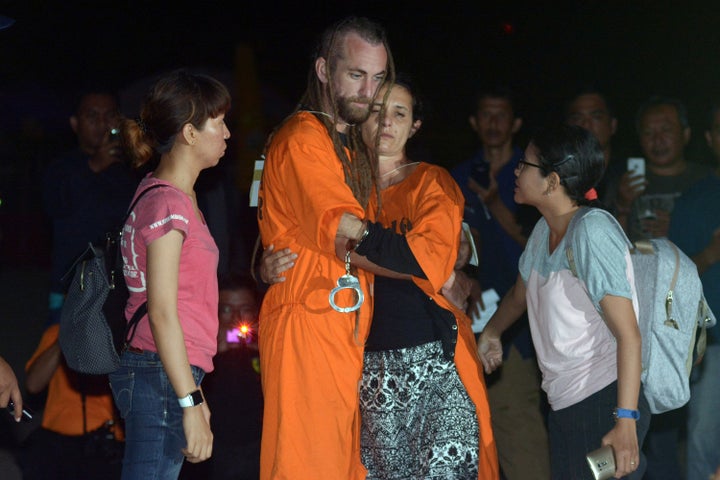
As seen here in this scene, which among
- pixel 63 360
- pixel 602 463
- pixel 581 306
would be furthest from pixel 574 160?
pixel 63 360

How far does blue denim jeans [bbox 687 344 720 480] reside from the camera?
4570 millimetres

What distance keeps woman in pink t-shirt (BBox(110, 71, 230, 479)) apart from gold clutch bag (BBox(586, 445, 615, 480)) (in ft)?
4.05

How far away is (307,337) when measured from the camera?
3.05 metres

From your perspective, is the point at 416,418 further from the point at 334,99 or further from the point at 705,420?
the point at 705,420

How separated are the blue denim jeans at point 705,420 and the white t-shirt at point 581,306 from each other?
1633 mm

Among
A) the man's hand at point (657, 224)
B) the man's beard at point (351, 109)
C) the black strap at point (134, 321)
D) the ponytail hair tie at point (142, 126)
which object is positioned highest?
the man's beard at point (351, 109)

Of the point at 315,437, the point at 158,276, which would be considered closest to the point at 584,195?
the point at 315,437

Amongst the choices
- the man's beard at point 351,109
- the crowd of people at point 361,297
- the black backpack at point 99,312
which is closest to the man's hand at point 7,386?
the crowd of people at point 361,297

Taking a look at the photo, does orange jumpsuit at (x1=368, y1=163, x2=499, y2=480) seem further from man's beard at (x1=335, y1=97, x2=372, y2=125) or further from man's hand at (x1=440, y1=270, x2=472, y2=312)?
man's beard at (x1=335, y1=97, x2=372, y2=125)

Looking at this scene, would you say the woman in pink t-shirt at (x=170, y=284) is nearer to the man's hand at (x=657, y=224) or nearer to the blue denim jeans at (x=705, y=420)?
the blue denim jeans at (x=705, y=420)

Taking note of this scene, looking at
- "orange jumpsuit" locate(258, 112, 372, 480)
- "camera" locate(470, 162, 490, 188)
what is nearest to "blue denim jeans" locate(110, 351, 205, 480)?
"orange jumpsuit" locate(258, 112, 372, 480)

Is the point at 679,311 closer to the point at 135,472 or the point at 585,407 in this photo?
the point at 585,407

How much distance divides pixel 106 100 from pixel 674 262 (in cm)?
382

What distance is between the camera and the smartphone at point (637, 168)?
5.23 metres
